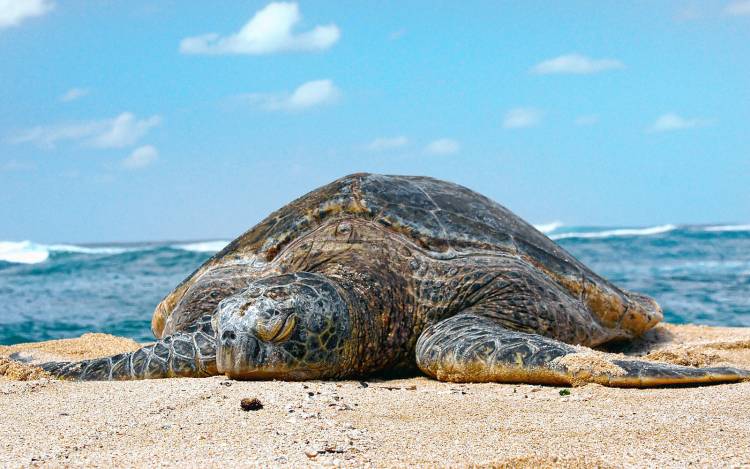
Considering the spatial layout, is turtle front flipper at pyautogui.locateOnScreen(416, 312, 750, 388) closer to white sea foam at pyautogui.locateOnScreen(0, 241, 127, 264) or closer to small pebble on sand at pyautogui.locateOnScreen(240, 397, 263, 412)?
small pebble on sand at pyautogui.locateOnScreen(240, 397, 263, 412)

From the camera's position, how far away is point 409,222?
570 centimetres

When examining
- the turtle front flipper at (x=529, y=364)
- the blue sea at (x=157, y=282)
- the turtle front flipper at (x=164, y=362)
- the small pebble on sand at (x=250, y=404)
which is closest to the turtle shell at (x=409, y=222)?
the turtle front flipper at (x=529, y=364)

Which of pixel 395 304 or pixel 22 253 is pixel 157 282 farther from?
pixel 22 253

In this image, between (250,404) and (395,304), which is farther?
(395,304)

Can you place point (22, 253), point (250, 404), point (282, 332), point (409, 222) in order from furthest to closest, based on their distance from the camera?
point (22, 253) → point (409, 222) → point (282, 332) → point (250, 404)

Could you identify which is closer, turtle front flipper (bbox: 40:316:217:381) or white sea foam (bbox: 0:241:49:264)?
turtle front flipper (bbox: 40:316:217:381)

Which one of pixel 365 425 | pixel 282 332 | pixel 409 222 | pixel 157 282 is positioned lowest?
pixel 365 425

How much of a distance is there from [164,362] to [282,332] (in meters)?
0.92

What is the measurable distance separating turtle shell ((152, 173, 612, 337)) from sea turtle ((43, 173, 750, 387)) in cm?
1

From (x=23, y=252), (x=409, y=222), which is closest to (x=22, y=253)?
(x=23, y=252)

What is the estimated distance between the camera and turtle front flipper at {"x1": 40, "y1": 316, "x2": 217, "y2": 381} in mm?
4660

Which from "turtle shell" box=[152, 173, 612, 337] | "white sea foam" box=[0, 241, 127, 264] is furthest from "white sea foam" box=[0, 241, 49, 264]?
"turtle shell" box=[152, 173, 612, 337]

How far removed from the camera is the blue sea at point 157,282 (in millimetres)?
11953

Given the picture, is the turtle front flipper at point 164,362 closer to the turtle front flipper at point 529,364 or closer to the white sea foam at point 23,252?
the turtle front flipper at point 529,364
